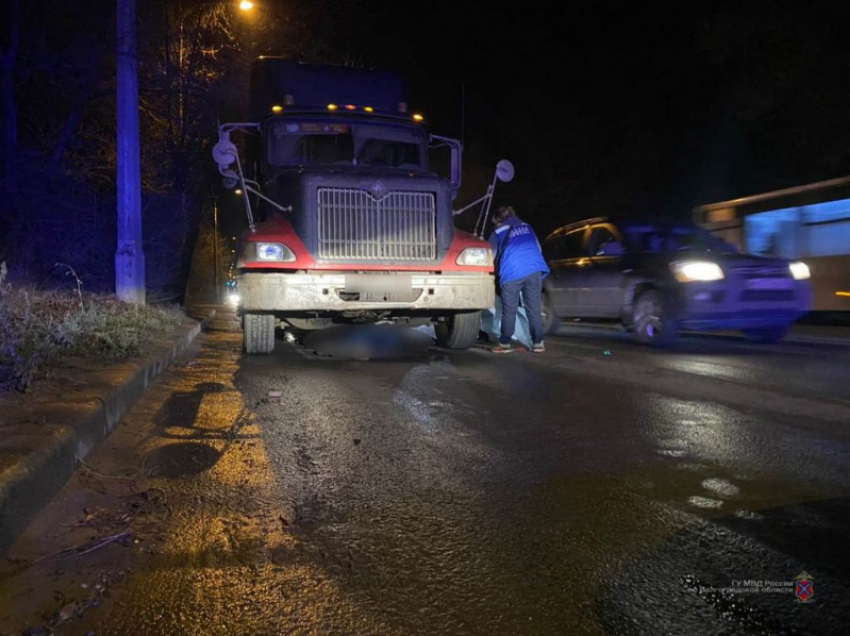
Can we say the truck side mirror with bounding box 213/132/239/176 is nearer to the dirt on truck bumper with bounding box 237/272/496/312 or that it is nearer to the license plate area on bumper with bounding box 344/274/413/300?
the dirt on truck bumper with bounding box 237/272/496/312

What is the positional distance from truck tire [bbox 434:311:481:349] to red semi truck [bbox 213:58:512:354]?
0.6 inches

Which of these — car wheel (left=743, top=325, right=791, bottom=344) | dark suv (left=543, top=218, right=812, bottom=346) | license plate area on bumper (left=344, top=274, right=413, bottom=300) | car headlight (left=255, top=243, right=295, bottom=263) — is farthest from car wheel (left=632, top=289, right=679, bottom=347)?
car headlight (left=255, top=243, right=295, bottom=263)

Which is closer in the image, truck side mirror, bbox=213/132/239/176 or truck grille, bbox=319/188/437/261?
truck grille, bbox=319/188/437/261

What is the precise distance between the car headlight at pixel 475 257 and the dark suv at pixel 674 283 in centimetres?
261

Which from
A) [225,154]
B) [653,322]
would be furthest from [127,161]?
[653,322]

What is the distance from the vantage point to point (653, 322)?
351 inches

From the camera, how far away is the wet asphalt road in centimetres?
220

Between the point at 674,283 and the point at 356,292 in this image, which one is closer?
the point at 356,292

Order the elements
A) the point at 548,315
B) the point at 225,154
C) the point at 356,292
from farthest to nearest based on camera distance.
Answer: the point at 548,315, the point at 225,154, the point at 356,292

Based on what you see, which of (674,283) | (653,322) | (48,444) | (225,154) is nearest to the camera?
(48,444)

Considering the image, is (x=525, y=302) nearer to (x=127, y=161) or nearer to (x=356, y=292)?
(x=356, y=292)

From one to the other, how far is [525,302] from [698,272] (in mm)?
2236

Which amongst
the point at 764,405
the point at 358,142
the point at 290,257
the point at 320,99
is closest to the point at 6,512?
the point at 290,257

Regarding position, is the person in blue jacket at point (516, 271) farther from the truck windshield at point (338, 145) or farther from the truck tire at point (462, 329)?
the truck windshield at point (338, 145)
